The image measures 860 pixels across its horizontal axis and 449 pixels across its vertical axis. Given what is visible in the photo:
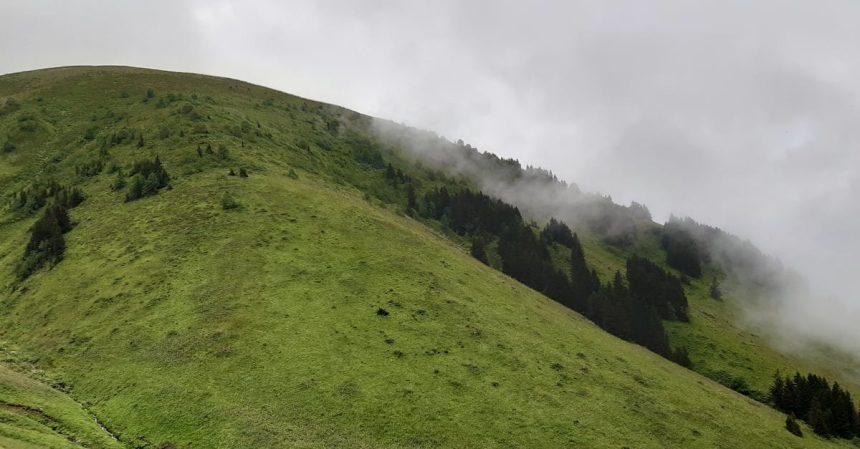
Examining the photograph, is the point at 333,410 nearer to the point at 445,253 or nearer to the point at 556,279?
the point at 445,253

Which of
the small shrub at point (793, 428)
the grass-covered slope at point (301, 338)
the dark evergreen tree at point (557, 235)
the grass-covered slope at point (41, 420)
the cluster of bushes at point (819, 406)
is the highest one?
the dark evergreen tree at point (557, 235)

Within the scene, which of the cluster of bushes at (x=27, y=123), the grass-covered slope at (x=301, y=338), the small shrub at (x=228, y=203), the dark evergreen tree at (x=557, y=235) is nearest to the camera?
the grass-covered slope at (x=301, y=338)

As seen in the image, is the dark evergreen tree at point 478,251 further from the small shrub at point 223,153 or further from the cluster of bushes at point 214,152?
the cluster of bushes at point 214,152

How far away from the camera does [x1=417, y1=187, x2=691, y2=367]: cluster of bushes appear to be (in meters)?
82.7

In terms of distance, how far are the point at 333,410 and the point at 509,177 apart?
495 ft

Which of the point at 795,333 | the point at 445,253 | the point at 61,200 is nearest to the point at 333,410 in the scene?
the point at 445,253

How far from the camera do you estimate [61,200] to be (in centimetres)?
6072

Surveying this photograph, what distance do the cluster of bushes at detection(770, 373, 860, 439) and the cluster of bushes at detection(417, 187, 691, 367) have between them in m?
16.0

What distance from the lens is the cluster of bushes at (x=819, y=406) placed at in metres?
51.8

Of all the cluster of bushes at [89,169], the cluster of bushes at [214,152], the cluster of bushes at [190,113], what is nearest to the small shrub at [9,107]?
the cluster of bushes at [190,113]

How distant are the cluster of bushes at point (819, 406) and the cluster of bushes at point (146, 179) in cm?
7060

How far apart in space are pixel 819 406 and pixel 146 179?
7865cm

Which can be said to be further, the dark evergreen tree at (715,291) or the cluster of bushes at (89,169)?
the dark evergreen tree at (715,291)

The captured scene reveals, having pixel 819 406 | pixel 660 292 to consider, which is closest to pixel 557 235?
pixel 660 292
